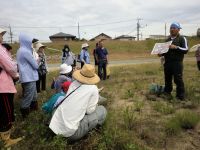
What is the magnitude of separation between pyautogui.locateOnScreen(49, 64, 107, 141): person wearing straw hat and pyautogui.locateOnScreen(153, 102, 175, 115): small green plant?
194 cm

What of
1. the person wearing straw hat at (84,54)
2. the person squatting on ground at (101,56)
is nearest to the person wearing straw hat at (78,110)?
the person wearing straw hat at (84,54)

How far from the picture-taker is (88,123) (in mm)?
4867

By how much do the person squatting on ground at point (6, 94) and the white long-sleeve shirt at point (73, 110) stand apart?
2.97ft

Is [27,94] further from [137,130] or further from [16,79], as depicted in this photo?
[137,130]

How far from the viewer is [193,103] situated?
6836mm

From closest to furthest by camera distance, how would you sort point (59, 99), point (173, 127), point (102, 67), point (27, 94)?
point (173, 127), point (59, 99), point (27, 94), point (102, 67)

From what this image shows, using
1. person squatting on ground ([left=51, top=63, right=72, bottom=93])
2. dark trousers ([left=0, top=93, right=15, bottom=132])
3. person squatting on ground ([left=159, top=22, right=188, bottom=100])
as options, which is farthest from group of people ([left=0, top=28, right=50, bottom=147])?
person squatting on ground ([left=159, top=22, right=188, bottom=100])

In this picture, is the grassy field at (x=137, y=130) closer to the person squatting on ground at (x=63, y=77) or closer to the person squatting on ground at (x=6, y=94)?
the person squatting on ground at (x=6, y=94)

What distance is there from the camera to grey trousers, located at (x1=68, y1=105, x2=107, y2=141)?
4.77m

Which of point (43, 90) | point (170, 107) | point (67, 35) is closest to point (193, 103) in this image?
point (170, 107)

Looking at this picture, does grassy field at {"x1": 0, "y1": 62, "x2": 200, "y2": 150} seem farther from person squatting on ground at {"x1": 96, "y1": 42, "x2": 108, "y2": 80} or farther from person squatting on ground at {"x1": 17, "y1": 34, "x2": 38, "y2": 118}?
person squatting on ground at {"x1": 96, "y1": 42, "x2": 108, "y2": 80}

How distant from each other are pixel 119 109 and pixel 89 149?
2277 mm

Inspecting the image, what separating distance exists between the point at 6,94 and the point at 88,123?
4.94 feet

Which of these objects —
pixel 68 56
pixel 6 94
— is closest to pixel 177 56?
pixel 6 94
